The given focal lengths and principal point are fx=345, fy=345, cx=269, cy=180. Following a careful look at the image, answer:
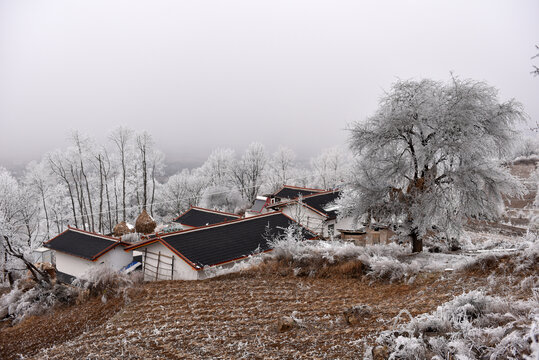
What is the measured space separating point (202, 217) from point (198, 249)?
41.2ft

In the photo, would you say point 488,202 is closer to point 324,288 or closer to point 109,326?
point 324,288

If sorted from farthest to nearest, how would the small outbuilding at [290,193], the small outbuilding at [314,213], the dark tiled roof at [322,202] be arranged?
the small outbuilding at [290,193] → the dark tiled roof at [322,202] → the small outbuilding at [314,213]

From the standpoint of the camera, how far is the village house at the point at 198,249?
15.2 metres

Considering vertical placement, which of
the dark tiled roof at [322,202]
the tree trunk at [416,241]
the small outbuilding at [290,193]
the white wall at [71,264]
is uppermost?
the small outbuilding at [290,193]

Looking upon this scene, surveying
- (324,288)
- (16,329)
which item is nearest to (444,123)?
(324,288)

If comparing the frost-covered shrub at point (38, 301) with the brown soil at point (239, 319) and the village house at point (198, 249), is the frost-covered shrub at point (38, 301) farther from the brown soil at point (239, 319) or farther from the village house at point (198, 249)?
the village house at point (198, 249)

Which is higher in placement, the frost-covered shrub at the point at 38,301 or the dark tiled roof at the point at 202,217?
the dark tiled roof at the point at 202,217

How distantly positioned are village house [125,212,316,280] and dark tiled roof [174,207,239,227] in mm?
8372

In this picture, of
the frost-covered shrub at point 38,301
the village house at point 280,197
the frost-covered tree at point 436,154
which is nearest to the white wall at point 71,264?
the frost-covered shrub at point 38,301

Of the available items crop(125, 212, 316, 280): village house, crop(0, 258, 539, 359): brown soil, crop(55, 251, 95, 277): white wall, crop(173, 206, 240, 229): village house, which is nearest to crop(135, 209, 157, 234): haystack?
crop(173, 206, 240, 229): village house

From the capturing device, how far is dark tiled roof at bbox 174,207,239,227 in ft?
88.3

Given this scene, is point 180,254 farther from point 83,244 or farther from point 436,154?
point 436,154

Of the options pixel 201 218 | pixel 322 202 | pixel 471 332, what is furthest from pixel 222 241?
pixel 322 202

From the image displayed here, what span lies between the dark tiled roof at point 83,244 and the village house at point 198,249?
474 centimetres
